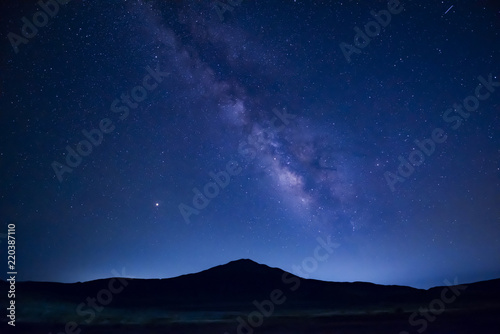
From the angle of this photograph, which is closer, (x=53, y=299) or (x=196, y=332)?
(x=196, y=332)

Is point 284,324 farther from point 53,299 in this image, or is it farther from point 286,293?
point 286,293

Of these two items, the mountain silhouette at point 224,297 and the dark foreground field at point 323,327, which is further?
the mountain silhouette at point 224,297

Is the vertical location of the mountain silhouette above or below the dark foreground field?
above

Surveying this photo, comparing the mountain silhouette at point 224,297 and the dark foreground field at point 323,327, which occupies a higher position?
the mountain silhouette at point 224,297

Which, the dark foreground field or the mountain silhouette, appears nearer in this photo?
the dark foreground field

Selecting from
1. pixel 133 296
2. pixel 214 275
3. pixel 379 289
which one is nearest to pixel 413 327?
pixel 133 296

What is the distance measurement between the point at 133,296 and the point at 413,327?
3303cm

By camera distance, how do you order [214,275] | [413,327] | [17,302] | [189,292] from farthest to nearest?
[214,275] → [189,292] → [17,302] → [413,327]

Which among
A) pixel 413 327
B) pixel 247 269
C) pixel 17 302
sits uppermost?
pixel 247 269

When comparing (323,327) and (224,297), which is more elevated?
(224,297)

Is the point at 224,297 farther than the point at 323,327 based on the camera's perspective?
Yes

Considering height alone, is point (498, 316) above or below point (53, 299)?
below

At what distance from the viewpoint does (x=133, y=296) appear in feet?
134

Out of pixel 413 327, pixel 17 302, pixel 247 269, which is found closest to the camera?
pixel 413 327
